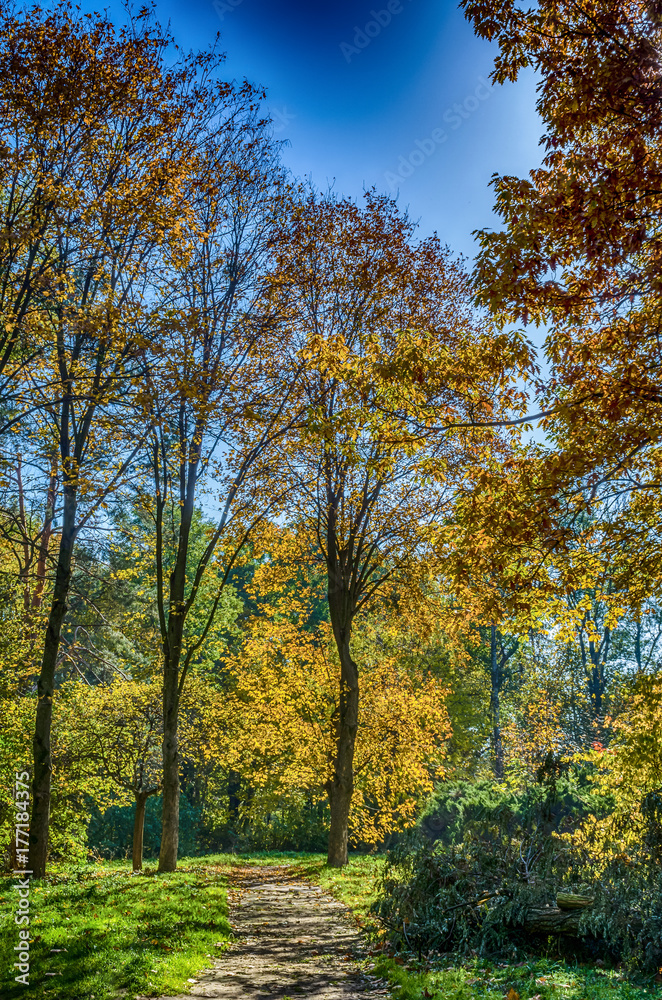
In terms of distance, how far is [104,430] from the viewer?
470 inches

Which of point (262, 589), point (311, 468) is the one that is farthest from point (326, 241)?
point (262, 589)

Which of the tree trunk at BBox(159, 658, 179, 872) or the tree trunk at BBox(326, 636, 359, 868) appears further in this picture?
the tree trunk at BBox(326, 636, 359, 868)

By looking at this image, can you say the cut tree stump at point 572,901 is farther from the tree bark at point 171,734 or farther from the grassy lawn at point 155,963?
the tree bark at point 171,734

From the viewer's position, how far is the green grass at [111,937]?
5184 mm

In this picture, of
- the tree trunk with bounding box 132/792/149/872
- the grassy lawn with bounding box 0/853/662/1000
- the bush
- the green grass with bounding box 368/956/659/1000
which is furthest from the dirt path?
the tree trunk with bounding box 132/792/149/872

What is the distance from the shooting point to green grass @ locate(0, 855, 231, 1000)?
518 cm

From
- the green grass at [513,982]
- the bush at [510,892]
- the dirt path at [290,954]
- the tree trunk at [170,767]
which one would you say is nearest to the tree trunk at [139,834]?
the tree trunk at [170,767]

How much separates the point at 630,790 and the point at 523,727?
15.9 m

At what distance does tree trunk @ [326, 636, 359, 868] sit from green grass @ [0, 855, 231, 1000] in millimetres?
4427

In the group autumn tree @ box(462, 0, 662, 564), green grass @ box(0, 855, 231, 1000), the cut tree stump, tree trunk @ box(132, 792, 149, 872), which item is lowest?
tree trunk @ box(132, 792, 149, 872)

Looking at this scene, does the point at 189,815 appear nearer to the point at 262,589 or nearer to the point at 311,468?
the point at 262,589

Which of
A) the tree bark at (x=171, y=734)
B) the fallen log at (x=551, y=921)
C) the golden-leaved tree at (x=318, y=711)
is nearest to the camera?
the fallen log at (x=551, y=921)

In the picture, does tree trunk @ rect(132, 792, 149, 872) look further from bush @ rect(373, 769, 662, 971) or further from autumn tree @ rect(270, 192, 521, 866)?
bush @ rect(373, 769, 662, 971)

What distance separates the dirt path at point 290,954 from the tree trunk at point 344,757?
239cm
